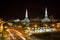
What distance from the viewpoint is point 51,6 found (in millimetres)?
4828

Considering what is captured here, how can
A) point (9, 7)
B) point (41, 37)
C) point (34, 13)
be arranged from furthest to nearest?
point (34, 13) < point (9, 7) < point (41, 37)

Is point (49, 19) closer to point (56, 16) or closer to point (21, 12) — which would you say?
point (56, 16)

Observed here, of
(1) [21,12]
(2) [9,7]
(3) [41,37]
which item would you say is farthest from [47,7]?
(3) [41,37]

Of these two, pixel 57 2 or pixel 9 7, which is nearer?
pixel 9 7

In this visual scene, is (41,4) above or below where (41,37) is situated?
above

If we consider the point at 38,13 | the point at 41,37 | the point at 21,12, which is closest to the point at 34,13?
the point at 38,13

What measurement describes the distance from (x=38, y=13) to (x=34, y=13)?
12cm

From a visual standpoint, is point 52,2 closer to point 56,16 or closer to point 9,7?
point 56,16

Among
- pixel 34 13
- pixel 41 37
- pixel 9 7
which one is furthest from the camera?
pixel 34 13

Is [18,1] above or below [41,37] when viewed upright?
above

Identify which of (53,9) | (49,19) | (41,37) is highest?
(53,9)

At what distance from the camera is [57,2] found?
496 centimetres

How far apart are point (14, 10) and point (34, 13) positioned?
2.18 ft

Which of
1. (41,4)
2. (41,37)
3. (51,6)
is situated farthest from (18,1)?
(41,37)
